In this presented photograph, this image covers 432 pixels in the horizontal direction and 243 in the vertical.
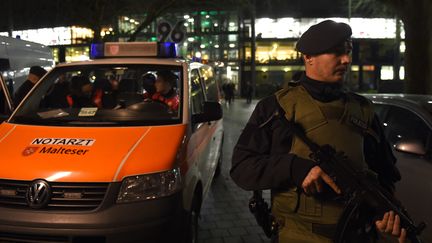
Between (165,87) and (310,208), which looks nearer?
(310,208)

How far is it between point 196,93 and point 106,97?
0.93 meters

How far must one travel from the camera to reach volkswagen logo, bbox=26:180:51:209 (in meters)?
2.97

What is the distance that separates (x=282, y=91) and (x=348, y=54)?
352 millimetres

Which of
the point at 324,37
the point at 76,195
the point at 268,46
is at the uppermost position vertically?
the point at 268,46

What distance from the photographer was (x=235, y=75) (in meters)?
43.0

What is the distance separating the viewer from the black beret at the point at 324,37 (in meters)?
2.02

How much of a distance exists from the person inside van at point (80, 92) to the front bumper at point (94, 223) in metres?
1.47

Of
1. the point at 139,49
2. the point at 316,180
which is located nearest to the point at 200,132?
the point at 139,49

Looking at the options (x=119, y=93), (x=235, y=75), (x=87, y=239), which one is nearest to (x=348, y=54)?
(x=87, y=239)

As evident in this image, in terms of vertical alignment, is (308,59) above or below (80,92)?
above

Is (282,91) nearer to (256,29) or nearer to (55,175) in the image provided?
(55,175)

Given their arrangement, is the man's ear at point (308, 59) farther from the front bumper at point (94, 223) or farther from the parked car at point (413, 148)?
the parked car at point (413, 148)

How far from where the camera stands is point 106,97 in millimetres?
4422

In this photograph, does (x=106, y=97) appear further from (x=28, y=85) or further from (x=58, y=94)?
(x=28, y=85)
